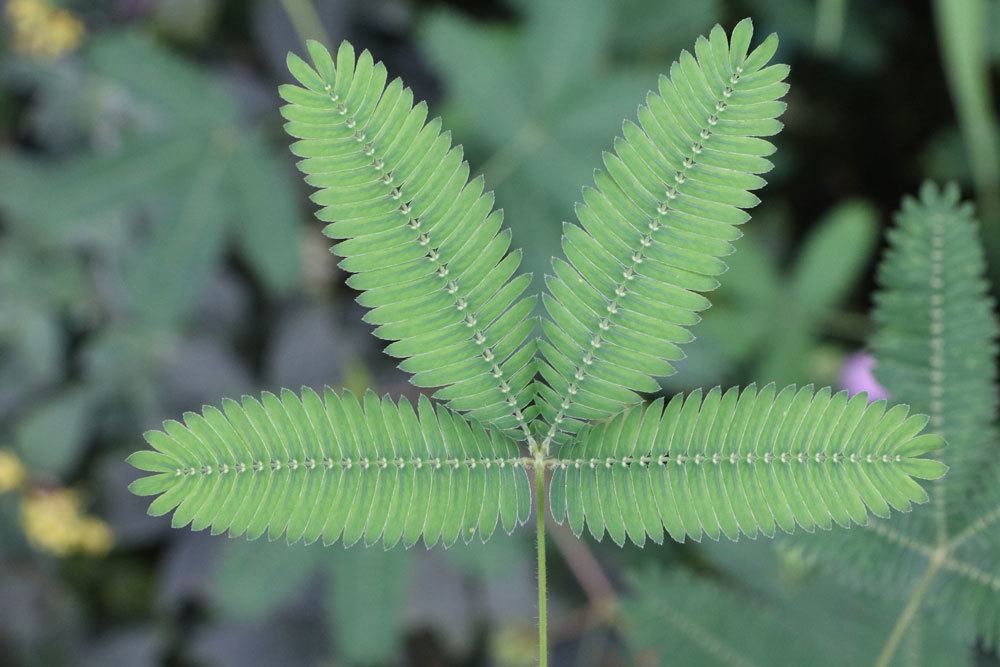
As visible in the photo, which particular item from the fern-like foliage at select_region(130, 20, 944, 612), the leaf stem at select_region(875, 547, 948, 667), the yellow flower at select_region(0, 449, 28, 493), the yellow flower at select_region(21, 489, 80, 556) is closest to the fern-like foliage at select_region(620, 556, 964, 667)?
the leaf stem at select_region(875, 547, 948, 667)

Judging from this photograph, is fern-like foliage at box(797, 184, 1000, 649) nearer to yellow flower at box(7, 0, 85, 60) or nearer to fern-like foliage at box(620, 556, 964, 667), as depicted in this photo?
fern-like foliage at box(620, 556, 964, 667)

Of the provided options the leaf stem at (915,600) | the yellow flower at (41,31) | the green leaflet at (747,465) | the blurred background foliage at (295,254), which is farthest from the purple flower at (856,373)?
the yellow flower at (41,31)

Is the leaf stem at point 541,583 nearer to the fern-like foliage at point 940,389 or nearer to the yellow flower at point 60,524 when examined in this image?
the fern-like foliage at point 940,389

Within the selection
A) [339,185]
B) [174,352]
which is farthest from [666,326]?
[174,352]

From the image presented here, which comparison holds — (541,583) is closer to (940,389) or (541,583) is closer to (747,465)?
(747,465)

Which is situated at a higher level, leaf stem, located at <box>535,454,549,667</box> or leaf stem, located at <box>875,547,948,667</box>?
leaf stem, located at <box>875,547,948,667</box>

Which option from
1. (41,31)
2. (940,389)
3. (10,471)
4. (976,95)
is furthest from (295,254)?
(976,95)
